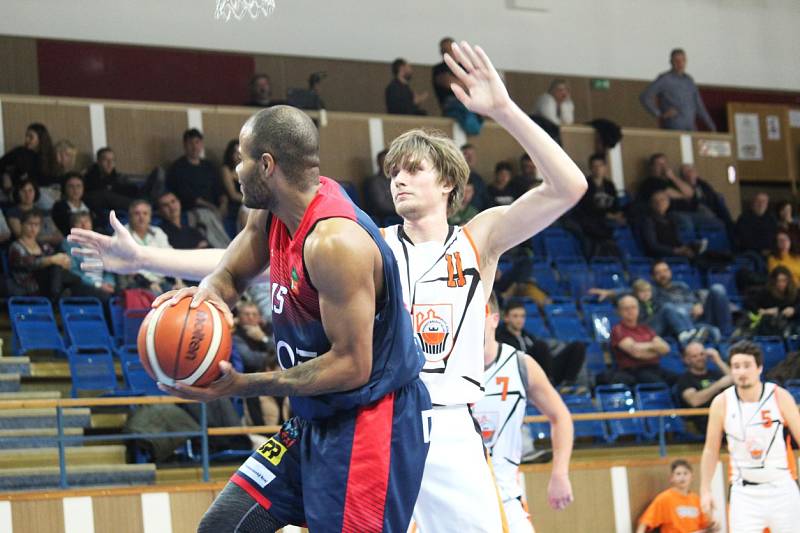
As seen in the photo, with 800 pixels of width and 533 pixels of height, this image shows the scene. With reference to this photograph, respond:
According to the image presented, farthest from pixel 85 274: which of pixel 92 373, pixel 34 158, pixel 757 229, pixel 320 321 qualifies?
pixel 757 229

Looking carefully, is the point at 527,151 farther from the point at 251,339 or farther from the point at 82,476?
the point at 251,339

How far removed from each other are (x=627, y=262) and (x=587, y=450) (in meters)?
3.97

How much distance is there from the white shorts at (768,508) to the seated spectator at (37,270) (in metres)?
5.66

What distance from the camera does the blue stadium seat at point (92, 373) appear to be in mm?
9664

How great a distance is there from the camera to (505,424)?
248 inches

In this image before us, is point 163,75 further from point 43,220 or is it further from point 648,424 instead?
point 648,424

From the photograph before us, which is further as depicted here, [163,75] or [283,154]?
[163,75]

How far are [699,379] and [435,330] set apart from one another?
25.3ft

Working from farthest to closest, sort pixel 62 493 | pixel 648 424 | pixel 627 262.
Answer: pixel 627 262, pixel 648 424, pixel 62 493

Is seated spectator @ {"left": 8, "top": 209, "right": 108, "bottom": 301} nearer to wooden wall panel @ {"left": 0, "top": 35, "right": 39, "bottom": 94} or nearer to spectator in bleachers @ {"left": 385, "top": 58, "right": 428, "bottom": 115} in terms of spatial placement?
wooden wall panel @ {"left": 0, "top": 35, "right": 39, "bottom": 94}

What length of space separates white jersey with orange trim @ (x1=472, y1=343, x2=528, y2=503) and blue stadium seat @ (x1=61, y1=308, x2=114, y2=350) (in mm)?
4812

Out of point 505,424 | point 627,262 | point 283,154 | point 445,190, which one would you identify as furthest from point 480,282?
point 627,262

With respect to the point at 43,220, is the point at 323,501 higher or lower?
lower

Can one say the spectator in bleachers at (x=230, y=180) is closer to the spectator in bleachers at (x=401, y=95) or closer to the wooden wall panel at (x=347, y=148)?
the wooden wall panel at (x=347, y=148)
